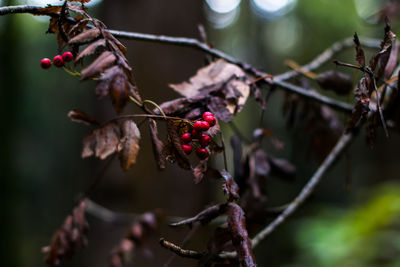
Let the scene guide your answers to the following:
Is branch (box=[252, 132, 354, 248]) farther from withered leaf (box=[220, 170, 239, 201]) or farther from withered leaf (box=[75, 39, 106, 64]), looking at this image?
withered leaf (box=[75, 39, 106, 64])

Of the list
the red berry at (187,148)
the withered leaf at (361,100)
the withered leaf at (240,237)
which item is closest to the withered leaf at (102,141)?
the red berry at (187,148)

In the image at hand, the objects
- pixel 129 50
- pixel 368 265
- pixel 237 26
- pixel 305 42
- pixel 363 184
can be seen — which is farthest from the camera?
pixel 237 26

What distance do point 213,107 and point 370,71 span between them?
27 centimetres

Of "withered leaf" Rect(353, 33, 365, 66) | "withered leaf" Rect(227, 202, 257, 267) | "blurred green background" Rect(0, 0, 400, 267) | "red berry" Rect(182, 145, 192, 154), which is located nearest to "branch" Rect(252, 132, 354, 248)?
"blurred green background" Rect(0, 0, 400, 267)

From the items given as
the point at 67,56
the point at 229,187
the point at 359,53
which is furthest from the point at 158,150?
the point at 359,53

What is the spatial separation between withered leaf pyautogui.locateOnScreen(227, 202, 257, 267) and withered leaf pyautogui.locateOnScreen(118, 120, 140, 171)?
0.59 feet

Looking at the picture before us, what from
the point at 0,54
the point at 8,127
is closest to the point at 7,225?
the point at 8,127

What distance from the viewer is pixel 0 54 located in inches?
174

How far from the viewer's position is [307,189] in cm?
86

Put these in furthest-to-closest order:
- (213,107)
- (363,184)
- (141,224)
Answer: (363,184) < (141,224) < (213,107)

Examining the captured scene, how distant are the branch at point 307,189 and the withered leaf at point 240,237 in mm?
191

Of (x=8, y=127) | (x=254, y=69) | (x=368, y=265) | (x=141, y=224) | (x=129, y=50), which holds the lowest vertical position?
(x=368, y=265)

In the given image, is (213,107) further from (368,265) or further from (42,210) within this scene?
(42,210)

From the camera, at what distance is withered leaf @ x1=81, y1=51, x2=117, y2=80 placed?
16.1 inches
